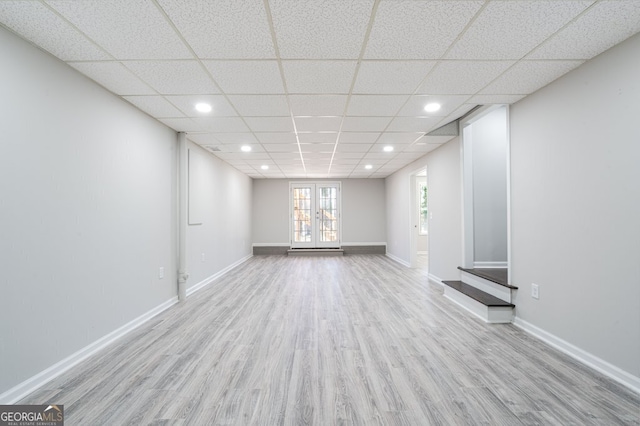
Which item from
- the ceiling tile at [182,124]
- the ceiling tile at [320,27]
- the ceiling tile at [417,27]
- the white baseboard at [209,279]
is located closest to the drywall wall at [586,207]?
the ceiling tile at [417,27]

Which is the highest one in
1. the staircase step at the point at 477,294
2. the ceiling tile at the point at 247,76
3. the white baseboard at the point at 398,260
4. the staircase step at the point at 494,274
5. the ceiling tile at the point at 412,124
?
the ceiling tile at the point at 412,124

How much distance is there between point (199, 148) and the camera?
446 centimetres

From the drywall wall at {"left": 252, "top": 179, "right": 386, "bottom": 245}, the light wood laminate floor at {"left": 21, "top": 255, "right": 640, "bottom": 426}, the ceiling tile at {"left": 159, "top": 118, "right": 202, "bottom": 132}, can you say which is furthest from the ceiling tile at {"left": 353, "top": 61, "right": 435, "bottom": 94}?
the drywall wall at {"left": 252, "top": 179, "right": 386, "bottom": 245}

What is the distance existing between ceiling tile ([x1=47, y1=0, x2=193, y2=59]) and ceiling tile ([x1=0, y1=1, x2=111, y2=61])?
0.08m

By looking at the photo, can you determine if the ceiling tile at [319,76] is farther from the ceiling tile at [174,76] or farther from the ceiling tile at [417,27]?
the ceiling tile at [174,76]

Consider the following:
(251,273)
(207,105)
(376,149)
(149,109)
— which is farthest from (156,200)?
(376,149)

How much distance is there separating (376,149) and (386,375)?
12.0 ft

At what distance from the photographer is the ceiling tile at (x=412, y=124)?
332cm

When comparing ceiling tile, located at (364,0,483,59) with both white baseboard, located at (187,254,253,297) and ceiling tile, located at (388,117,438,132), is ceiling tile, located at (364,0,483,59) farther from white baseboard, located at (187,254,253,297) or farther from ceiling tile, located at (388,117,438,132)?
white baseboard, located at (187,254,253,297)

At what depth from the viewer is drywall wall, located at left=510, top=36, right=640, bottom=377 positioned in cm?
183

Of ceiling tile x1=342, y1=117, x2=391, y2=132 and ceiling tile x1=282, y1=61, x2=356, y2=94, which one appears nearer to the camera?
ceiling tile x1=282, y1=61, x2=356, y2=94

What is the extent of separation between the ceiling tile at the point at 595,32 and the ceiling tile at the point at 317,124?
1899 mm

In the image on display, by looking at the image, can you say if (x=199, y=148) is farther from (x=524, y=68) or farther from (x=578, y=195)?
(x=578, y=195)

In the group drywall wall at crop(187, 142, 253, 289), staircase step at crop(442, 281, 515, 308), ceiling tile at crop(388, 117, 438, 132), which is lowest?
staircase step at crop(442, 281, 515, 308)
